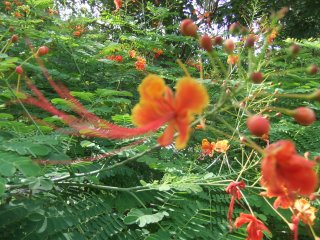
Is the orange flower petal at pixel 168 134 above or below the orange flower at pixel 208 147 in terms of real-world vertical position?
above

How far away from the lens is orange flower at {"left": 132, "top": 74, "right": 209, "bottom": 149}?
3.28ft

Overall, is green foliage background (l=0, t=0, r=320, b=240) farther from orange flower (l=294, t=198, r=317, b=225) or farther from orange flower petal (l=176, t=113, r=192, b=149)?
orange flower (l=294, t=198, r=317, b=225)

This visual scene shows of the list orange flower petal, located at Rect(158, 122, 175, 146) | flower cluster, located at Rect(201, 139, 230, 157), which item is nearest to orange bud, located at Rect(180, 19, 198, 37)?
orange flower petal, located at Rect(158, 122, 175, 146)

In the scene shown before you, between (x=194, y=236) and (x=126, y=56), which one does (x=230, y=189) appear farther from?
(x=126, y=56)

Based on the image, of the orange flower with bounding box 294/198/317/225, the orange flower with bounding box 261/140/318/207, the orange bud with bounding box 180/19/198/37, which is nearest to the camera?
the orange flower with bounding box 261/140/318/207

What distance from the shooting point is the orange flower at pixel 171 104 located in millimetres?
1000

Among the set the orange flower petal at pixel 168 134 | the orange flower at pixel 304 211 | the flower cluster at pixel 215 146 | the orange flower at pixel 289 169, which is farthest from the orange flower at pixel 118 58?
the orange flower at pixel 289 169

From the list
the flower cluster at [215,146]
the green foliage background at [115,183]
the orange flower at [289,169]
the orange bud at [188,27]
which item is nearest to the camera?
the orange flower at [289,169]

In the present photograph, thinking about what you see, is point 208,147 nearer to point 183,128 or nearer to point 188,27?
point 188,27

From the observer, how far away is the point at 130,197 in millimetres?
2467

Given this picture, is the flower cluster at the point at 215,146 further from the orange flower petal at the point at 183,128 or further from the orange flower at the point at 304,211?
the orange flower petal at the point at 183,128

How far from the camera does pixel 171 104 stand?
3.38 feet

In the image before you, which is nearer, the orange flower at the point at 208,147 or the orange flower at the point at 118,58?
the orange flower at the point at 208,147

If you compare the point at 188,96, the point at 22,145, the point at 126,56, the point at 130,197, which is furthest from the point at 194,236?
the point at 126,56
